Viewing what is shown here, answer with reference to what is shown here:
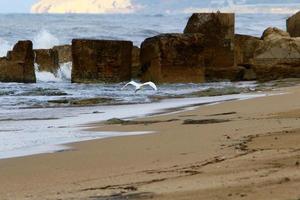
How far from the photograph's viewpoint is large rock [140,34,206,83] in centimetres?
1368

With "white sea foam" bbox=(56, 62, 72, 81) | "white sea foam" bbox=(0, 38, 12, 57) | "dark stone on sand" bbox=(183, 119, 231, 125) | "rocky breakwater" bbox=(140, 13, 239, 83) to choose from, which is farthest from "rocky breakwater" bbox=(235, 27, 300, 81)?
"white sea foam" bbox=(0, 38, 12, 57)

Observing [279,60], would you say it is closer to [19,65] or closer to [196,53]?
[196,53]

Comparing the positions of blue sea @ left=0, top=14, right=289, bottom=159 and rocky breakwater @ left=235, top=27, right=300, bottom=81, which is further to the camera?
rocky breakwater @ left=235, top=27, right=300, bottom=81

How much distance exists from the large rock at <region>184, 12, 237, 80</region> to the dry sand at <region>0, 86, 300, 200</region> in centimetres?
851

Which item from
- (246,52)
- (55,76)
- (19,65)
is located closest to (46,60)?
(55,76)

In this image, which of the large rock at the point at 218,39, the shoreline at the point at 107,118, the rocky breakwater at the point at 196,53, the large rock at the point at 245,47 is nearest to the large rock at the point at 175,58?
the rocky breakwater at the point at 196,53

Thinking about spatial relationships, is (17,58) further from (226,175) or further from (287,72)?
(226,175)

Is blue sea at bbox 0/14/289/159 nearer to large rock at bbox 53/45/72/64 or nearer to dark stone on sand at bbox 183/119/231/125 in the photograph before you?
dark stone on sand at bbox 183/119/231/125

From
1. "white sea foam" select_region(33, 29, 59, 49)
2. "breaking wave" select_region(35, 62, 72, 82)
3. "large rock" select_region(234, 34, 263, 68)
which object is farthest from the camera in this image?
"white sea foam" select_region(33, 29, 59, 49)

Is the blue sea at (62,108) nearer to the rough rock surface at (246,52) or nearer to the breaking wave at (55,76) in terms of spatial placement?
the breaking wave at (55,76)

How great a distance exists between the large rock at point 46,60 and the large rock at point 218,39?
4023mm

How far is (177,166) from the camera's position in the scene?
4.06 meters

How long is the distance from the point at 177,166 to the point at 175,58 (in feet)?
31.9

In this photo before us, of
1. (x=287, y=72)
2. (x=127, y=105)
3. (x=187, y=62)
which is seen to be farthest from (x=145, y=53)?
(x=127, y=105)
